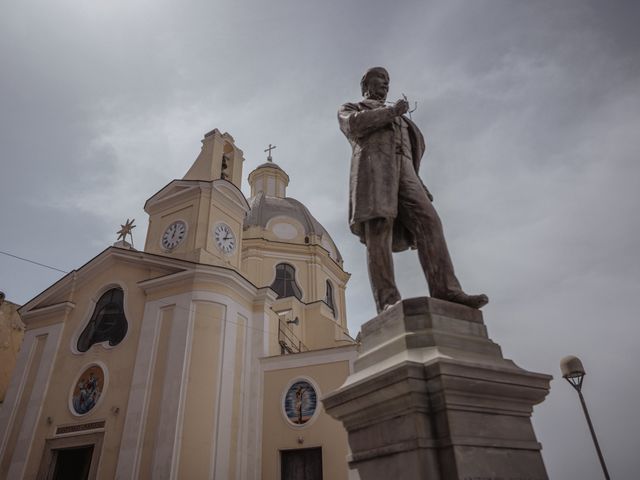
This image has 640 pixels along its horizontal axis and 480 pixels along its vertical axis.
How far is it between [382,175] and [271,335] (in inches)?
501

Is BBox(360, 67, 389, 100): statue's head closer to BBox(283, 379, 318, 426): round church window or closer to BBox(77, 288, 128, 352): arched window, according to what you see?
BBox(283, 379, 318, 426): round church window

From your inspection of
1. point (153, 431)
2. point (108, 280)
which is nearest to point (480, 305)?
point (153, 431)

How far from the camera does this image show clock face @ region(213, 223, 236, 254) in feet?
55.2

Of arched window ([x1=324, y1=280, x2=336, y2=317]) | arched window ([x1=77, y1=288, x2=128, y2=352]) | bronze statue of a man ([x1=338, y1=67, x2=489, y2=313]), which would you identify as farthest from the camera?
arched window ([x1=324, y1=280, x2=336, y2=317])

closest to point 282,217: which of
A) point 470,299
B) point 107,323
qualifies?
point 107,323

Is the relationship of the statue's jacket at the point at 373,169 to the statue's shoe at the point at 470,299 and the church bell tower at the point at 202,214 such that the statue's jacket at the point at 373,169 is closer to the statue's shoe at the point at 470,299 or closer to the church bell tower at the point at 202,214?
the statue's shoe at the point at 470,299

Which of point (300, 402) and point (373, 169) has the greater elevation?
point (300, 402)

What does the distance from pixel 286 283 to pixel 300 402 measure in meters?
8.81

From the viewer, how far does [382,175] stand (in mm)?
3715

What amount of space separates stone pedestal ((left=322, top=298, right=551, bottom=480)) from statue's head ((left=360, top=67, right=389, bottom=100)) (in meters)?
2.01

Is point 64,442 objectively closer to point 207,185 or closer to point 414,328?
point 207,185

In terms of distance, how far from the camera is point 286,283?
72.5ft

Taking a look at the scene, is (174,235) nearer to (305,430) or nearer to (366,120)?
(305,430)

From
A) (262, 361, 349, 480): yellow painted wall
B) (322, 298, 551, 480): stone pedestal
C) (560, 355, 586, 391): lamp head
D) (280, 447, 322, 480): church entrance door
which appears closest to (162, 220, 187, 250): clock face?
(262, 361, 349, 480): yellow painted wall
